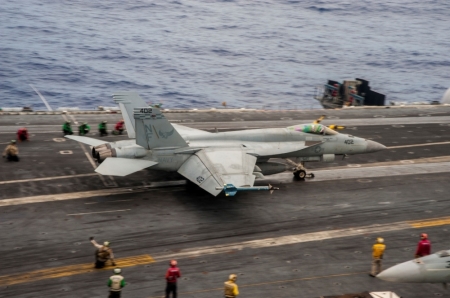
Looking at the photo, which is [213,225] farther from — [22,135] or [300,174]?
[22,135]

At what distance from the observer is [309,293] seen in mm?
28062

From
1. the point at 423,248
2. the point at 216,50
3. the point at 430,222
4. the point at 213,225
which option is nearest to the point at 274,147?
the point at 213,225

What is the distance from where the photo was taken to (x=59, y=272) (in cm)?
2883

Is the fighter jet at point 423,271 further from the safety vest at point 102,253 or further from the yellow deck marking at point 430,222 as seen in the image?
the safety vest at point 102,253

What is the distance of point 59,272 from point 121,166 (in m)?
9.79

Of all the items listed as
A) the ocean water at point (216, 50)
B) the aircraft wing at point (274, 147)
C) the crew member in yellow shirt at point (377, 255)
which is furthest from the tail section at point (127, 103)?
the ocean water at point (216, 50)

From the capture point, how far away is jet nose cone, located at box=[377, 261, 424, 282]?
981 inches

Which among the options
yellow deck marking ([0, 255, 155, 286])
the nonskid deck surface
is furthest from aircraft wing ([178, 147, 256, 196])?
yellow deck marking ([0, 255, 155, 286])

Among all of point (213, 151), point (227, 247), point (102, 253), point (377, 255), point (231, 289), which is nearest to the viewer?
point (231, 289)

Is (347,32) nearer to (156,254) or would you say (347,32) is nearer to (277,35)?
(277,35)

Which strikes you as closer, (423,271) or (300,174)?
(423,271)

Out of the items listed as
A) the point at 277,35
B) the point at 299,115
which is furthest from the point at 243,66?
the point at 299,115

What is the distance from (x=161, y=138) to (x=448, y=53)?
11272 cm

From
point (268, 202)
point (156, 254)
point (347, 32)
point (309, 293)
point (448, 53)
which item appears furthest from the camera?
point (347, 32)
